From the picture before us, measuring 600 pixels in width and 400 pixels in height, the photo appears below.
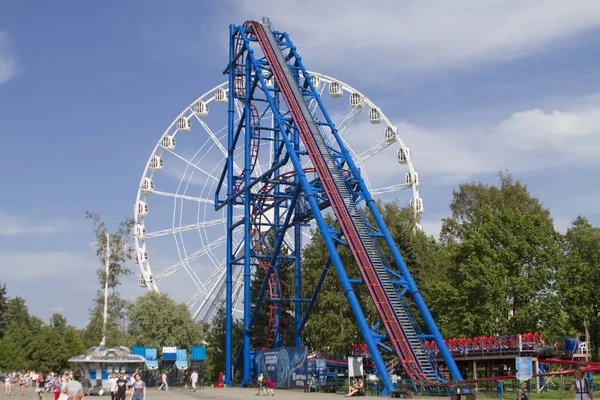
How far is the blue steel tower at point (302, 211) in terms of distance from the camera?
27.5 meters

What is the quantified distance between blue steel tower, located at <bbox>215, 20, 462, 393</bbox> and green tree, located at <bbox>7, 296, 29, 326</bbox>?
64.7 m

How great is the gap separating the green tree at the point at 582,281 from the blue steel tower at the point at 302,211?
8146 millimetres

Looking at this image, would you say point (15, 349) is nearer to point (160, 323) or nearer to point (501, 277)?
point (160, 323)

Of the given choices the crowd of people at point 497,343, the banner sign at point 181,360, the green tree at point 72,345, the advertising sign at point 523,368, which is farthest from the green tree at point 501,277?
the green tree at point 72,345

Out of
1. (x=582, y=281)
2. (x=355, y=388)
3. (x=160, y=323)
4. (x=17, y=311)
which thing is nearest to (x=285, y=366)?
(x=355, y=388)

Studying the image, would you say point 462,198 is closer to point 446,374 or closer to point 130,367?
point 446,374

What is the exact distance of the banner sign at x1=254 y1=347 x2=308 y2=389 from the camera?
1268 inches

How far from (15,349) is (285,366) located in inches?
2220

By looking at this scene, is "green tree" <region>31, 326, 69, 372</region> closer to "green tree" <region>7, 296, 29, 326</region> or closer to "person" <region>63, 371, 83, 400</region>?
"green tree" <region>7, 296, 29, 326</region>

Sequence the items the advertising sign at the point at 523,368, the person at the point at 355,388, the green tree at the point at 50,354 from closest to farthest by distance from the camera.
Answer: the advertising sign at the point at 523,368, the person at the point at 355,388, the green tree at the point at 50,354

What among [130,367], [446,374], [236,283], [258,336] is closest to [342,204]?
[446,374]

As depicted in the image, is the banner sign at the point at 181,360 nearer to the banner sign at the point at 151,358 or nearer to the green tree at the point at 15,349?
the banner sign at the point at 151,358

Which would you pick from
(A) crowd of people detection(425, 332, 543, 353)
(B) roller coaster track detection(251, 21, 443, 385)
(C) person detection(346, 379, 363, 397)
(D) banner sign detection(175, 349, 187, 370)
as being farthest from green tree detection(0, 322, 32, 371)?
(C) person detection(346, 379, 363, 397)

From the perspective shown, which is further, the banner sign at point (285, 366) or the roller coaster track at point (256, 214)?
the roller coaster track at point (256, 214)
